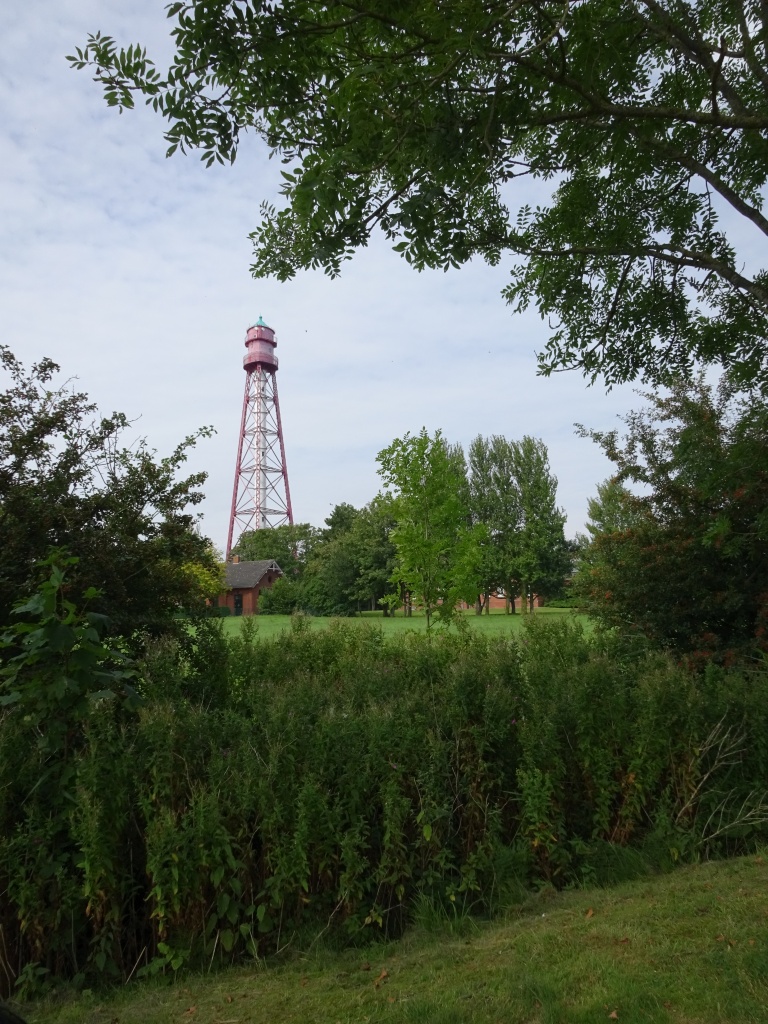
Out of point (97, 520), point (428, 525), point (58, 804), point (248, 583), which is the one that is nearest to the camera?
point (58, 804)

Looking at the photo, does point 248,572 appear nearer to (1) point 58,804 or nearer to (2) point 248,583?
(2) point 248,583

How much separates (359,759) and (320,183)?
2922 millimetres

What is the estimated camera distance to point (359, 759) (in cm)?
371

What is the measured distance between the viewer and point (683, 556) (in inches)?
354

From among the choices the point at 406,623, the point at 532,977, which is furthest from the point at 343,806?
the point at 406,623

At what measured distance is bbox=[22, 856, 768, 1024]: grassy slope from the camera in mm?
2535

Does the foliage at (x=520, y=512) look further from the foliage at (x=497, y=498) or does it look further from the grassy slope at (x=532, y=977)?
the grassy slope at (x=532, y=977)

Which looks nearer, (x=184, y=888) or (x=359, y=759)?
(x=184, y=888)

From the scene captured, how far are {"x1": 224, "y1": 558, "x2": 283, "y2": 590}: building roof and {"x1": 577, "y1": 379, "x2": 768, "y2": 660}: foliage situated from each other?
52261mm

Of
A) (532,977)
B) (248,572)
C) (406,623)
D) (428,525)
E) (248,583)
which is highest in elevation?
(248,572)

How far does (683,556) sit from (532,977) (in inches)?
286

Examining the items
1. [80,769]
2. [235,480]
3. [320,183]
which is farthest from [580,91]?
[235,480]

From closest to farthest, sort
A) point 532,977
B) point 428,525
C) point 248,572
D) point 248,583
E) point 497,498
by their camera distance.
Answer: point 532,977 < point 428,525 < point 497,498 < point 248,583 < point 248,572

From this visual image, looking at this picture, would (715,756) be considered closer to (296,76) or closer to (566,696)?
(566,696)
